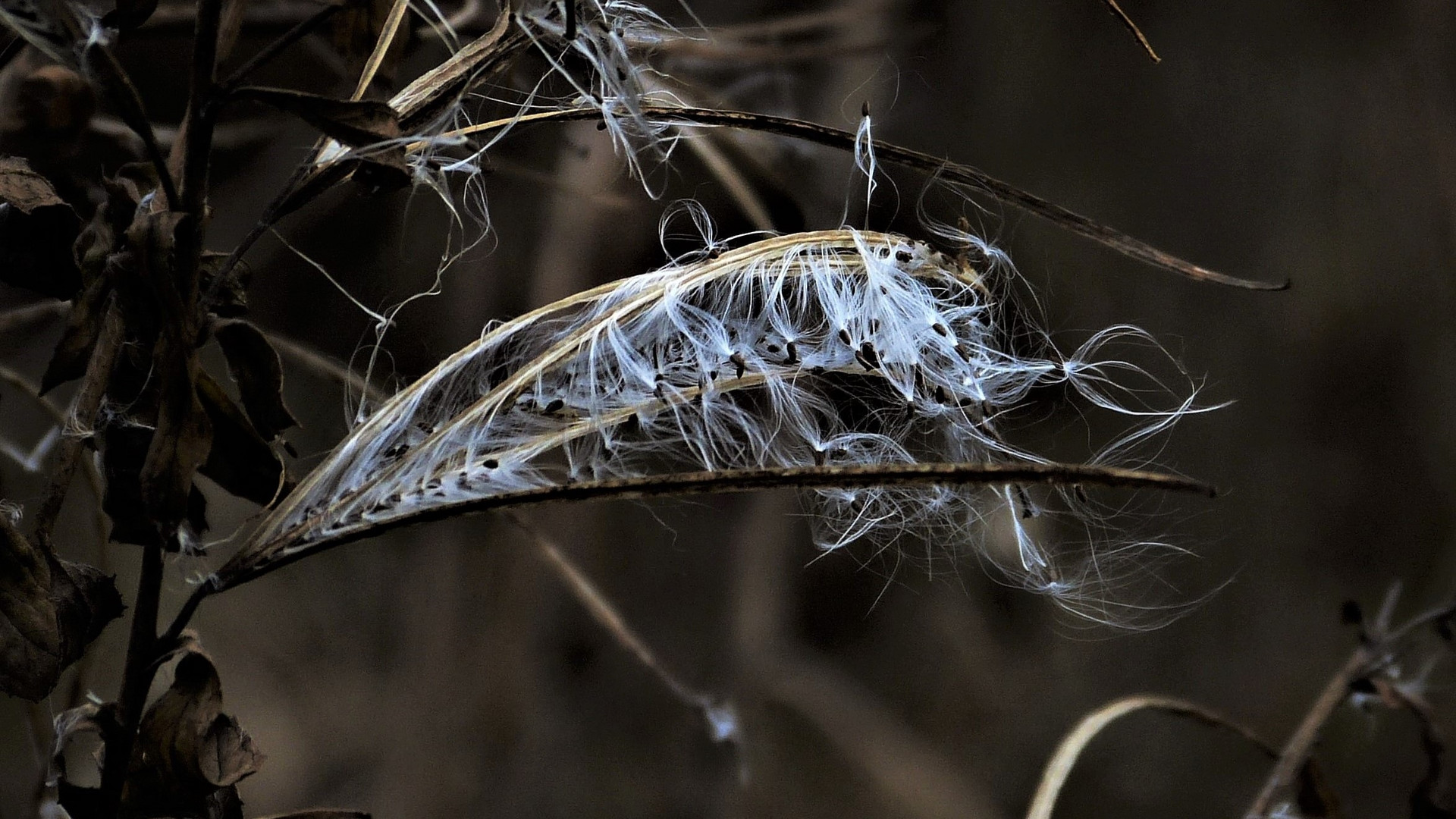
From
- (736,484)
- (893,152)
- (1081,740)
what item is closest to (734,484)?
(736,484)

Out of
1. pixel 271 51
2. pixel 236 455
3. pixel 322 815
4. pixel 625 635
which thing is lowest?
pixel 625 635

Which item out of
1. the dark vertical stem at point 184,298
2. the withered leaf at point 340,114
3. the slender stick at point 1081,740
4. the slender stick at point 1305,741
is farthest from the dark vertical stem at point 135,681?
the slender stick at point 1305,741

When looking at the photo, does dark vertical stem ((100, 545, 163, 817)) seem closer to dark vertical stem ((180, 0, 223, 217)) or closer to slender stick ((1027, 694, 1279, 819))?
dark vertical stem ((180, 0, 223, 217))

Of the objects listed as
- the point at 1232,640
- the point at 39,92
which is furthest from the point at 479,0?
the point at 1232,640

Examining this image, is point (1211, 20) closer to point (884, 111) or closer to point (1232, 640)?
point (884, 111)

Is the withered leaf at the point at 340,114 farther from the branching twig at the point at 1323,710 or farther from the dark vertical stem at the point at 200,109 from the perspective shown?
the branching twig at the point at 1323,710

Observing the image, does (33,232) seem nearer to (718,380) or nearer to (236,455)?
(236,455)

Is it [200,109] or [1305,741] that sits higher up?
[200,109]
